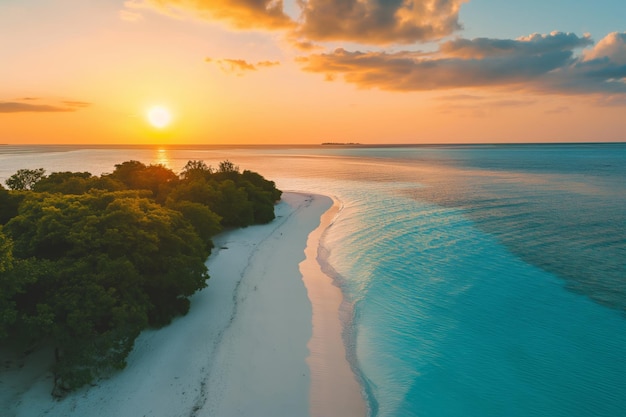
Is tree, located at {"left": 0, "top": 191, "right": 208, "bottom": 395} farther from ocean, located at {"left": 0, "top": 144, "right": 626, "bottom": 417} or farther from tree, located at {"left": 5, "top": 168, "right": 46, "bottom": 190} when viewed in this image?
tree, located at {"left": 5, "top": 168, "right": 46, "bottom": 190}

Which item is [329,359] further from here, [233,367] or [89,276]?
[89,276]

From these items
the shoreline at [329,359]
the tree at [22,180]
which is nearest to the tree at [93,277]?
the shoreline at [329,359]

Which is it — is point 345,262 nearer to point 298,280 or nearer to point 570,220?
point 298,280

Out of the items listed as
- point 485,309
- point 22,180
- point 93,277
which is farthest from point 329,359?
point 22,180

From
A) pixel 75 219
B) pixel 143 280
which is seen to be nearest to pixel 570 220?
pixel 143 280

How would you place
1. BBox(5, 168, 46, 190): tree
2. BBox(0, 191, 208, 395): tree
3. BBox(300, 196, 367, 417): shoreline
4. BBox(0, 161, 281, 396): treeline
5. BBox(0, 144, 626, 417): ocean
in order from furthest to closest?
1. BBox(5, 168, 46, 190): tree
2. BBox(0, 144, 626, 417): ocean
3. BBox(0, 191, 208, 395): tree
4. BBox(0, 161, 281, 396): treeline
5. BBox(300, 196, 367, 417): shoreline

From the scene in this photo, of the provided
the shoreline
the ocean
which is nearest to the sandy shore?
the shoreline

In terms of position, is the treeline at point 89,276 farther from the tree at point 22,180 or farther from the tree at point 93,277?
the tree at point 22,180
